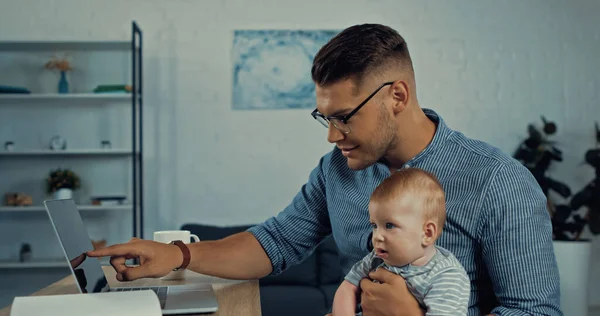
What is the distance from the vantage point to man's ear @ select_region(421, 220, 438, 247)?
136cm

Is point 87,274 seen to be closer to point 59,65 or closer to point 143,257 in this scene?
point 143,257

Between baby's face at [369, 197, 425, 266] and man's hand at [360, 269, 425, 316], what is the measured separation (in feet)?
0.15

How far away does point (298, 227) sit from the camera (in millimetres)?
1875

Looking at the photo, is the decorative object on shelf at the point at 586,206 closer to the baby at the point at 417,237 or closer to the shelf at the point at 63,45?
the shelf at the point at 63,45

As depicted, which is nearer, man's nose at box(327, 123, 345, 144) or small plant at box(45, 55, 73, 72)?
man's nose at box(327, 123, 345, 144)

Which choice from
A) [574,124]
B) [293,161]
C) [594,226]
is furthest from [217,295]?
[574,124]

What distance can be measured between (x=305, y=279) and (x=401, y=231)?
2.84 meters

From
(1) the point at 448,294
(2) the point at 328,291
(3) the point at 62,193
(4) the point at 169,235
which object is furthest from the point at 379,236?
(3) the point at 62,193

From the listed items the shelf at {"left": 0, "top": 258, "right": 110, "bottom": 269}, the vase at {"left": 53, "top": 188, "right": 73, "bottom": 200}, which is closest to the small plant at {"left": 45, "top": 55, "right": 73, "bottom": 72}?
the vase at {"left": 53, "top": 188, "right": 73, "bottom": 200}

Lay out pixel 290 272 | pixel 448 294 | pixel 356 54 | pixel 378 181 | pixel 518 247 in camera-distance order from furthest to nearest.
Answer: pixel 290 272 → pixel 378 181 → pixel 356 54 → pixel 518 247 → pixel 448 294

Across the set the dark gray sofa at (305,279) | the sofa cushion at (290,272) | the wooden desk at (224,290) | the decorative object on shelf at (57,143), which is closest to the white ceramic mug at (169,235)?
the wooden desk at (224,290)

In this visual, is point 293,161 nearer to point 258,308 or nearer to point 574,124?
point 574,124

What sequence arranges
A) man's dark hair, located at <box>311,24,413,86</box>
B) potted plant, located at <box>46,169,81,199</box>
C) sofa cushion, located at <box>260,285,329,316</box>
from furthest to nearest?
1. potted plant, located at <box>46,169,81,199</box>
2. sofa cushion, located at <box>260,285,329,316</box>
3. man's dark hair, located at <box>311,24,413,86</box>

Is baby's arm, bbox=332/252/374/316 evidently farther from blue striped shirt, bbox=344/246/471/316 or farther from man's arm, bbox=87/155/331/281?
man's arm, bbox=87/155/331/281
